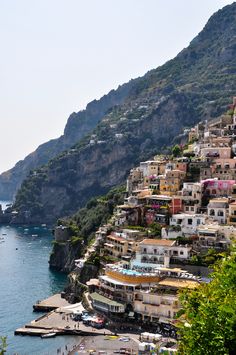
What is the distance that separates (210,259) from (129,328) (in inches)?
424

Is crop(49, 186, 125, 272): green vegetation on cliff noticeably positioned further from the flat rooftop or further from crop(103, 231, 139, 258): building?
the flat rooftop

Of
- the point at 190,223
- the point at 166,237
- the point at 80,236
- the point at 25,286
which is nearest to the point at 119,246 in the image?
the point at 166,237

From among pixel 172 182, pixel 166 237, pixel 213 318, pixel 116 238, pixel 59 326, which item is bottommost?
pixel 59 326

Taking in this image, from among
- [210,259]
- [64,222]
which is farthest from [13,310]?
[64,222]

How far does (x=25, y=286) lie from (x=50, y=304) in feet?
49.1

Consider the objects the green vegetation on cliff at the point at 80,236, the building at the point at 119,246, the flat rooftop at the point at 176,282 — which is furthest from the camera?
the green vegetation on cliff at the point at 80,236

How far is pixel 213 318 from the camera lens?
21.7 meters

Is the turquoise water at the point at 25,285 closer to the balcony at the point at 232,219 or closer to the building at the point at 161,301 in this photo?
the building at the point at 161,301

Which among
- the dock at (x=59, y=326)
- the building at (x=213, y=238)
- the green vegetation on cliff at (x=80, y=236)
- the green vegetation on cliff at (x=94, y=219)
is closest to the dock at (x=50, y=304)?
the dock at (x=59, y=326)

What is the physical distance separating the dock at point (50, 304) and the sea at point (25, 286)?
3.41 ft

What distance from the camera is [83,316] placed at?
6297cm

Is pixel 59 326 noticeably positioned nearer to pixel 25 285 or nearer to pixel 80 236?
pixel 25 285

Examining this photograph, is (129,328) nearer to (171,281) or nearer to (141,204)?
(171,281)

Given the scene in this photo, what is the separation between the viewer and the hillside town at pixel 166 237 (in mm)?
58688
